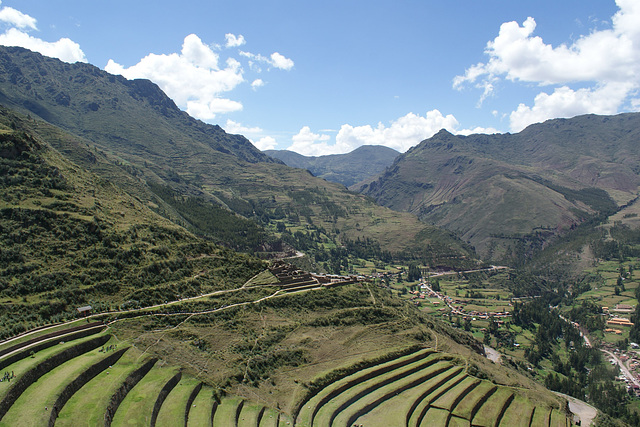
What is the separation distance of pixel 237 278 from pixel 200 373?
111ft

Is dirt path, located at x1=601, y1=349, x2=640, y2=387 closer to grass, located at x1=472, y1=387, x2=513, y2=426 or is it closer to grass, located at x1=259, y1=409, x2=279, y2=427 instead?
grass, located at x1=472, y1=387, x2=513, y2=426

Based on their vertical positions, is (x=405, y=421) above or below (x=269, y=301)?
below

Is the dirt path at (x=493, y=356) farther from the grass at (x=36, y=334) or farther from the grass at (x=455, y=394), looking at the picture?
the grass at (x=36, y=334)

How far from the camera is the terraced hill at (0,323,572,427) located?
41031 mm

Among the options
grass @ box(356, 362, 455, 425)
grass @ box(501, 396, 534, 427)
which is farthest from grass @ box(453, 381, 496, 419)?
grass @ box(356, 362, 455, 425)

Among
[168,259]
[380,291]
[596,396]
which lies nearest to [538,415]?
[380,291]

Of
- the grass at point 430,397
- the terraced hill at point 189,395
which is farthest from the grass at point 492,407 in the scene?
the grass at point 430,397

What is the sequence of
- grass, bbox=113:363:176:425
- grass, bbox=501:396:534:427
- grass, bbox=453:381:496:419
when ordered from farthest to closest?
1. grass, bbox=501:396:534:427
2. grass, bbox=453:381:496:419
3. grass, bbox=113:363:176:425

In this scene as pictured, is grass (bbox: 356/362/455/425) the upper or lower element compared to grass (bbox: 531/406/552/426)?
upper

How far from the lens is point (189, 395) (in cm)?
4769

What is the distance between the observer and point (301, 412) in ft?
170

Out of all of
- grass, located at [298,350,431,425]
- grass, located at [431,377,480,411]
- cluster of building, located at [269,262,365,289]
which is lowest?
grass, located at [431,377,480,411]

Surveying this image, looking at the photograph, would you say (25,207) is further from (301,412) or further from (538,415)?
(538,415)

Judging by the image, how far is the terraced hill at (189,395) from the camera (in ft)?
135
